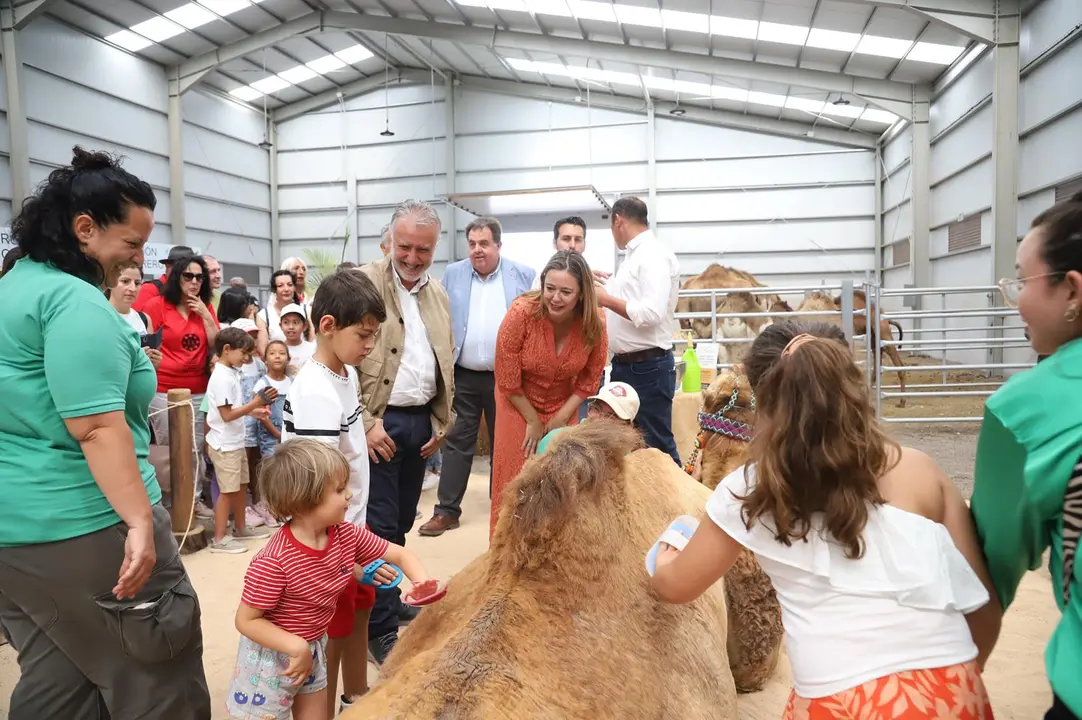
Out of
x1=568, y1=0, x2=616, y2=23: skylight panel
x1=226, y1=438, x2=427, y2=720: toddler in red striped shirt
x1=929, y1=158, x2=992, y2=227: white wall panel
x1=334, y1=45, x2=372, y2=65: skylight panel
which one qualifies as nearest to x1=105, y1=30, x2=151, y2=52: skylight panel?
x1=334, y1=45, x2=372, y2=65: skylight panel

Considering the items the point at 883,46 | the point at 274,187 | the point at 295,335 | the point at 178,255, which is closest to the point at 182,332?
the point at 178,255

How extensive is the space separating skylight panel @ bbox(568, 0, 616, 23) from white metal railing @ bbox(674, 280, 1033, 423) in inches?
236

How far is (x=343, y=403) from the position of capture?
7.77ft

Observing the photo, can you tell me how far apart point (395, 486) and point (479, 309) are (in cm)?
164

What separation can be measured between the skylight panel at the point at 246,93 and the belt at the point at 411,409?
64.3 feet

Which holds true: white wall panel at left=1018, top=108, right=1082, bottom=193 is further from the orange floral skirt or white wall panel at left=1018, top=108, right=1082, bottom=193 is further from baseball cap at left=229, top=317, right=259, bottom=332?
the orange floral skirt

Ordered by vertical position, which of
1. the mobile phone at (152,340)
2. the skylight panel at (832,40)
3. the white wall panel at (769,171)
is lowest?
the mobile phone at (152,340)

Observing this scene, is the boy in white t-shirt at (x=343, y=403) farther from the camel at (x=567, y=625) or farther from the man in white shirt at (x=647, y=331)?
the man in white shirt at (x=647, y=331)

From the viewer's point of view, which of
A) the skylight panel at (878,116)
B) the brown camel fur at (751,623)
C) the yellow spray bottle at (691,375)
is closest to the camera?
the brown camel fur at (751,623)

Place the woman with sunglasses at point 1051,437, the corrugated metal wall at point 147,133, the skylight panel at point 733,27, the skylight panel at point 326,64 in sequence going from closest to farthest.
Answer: the woman with sunglasses at point 1051,437
the skylight panel at point 733,27
the corrugated metal wall at point 147,133
the skylight panel at point 326,64

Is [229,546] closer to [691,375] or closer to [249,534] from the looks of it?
[249,534]

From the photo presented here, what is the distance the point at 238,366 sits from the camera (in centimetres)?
508

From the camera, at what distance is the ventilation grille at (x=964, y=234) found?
13008 millimetres

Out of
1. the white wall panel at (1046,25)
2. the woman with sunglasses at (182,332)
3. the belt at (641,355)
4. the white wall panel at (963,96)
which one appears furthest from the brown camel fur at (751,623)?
the white wall panel at (963,96)
